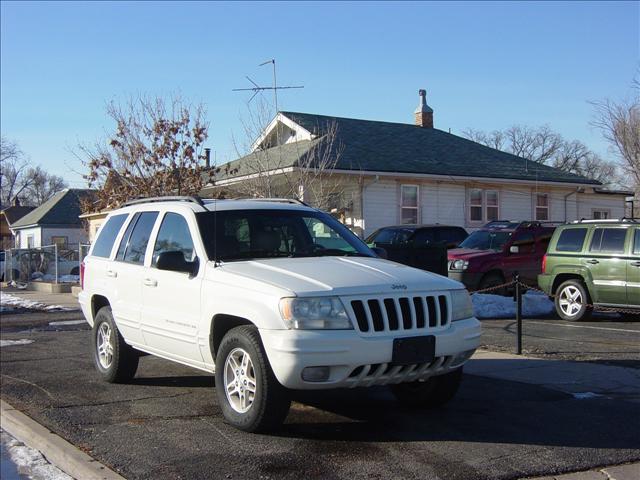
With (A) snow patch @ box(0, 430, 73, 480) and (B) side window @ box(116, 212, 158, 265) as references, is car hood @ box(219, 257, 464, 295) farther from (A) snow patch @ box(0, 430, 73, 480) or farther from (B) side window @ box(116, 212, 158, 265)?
(A) snow patch @ box(0, 430, 73, 480)

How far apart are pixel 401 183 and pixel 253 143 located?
5584mm

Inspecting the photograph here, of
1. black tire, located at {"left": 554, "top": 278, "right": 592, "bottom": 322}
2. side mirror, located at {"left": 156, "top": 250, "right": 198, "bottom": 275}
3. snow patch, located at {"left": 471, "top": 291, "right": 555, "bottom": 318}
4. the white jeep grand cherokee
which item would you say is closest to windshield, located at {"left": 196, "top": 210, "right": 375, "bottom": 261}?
the white jeep grand cherokee

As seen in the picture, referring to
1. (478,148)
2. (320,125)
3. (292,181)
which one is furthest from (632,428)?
(478,148)

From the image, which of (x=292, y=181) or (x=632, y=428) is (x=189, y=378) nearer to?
(x=632, y=428)

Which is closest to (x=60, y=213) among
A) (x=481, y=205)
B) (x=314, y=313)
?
(x=481, y=205)

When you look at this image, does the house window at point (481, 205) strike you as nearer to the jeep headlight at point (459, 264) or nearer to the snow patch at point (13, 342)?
the jeep headlight at point (459, 264)

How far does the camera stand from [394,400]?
6.94 metres

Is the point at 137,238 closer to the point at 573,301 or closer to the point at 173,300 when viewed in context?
the point at 173,300

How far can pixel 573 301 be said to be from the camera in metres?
13.1

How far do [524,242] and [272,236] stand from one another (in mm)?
11073

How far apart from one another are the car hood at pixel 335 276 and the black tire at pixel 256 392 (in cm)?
47

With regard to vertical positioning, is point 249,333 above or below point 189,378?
above

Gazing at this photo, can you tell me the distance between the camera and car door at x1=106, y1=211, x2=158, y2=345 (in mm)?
7246

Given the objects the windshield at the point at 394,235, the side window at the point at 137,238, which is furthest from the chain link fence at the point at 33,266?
the side window at the point at 137,238
